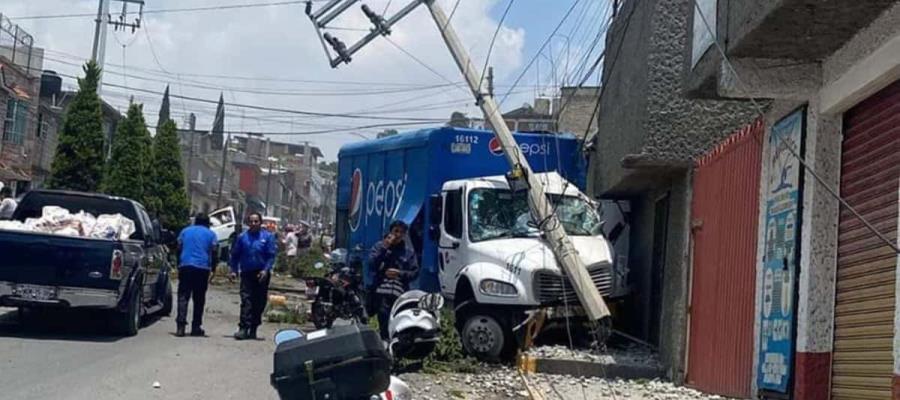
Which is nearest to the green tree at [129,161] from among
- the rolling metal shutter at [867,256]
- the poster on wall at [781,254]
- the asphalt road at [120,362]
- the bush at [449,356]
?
the asphalt road at [120,362]

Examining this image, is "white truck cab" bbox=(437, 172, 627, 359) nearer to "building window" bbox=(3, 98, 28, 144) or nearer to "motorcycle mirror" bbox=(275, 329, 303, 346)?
"motorcycle mirror" bbox=(275, 329, 303, 346)

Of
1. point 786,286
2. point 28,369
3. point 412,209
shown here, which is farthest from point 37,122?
point 786,286

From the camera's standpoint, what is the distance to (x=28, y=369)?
11359mm

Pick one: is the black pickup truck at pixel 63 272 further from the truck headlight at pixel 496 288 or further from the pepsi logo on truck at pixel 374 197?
the pepsi logo on truck at pixel 374 197

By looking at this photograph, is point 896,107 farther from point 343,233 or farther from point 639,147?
point 343,233

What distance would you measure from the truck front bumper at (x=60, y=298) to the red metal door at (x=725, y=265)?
7.27m

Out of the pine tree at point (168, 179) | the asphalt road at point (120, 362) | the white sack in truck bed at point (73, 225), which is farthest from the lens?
the pine tree at point (168, 179)

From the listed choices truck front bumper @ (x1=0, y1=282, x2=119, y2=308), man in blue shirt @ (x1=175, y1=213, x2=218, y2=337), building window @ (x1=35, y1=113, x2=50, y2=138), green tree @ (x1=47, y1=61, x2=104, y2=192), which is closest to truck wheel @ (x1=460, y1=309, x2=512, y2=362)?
man in blue shirt @ (x1=175, y1=213, x2=218, y2=337)

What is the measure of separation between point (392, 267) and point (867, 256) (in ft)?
21.4

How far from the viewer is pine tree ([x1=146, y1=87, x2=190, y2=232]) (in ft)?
140

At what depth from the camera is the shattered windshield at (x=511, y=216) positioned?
15.0m

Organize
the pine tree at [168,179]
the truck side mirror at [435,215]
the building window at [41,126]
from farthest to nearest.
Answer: the building window at [41,126] < the pine tree at [168,179] < the truck side mirror at [435,215]

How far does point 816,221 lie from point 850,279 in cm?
62

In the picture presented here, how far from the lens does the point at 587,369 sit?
1312 centimetres
